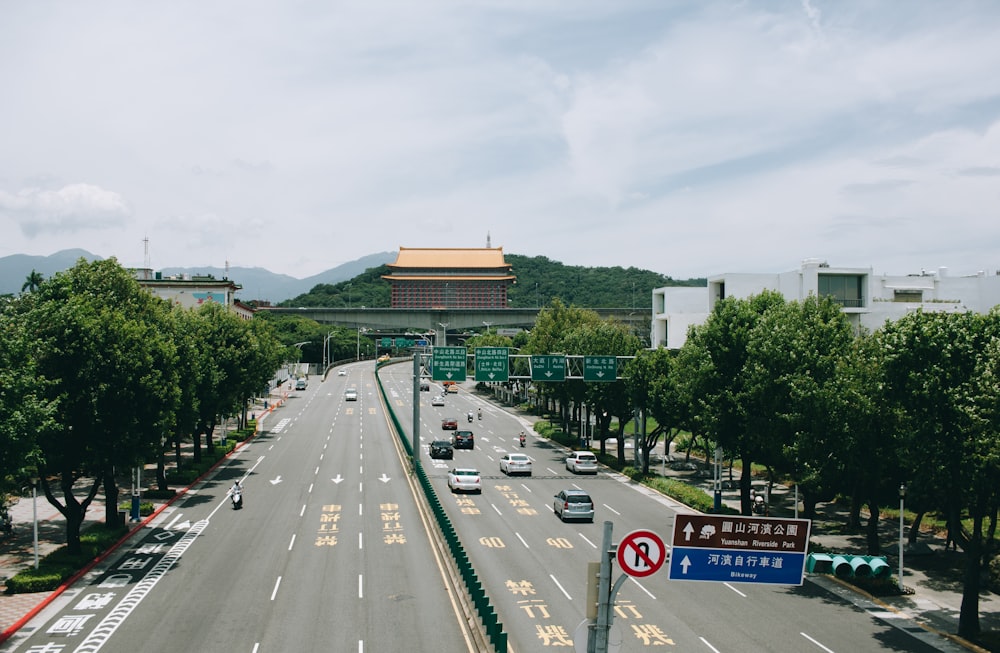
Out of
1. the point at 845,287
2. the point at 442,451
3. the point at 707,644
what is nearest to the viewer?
the point at 707,644

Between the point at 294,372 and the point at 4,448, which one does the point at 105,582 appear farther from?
the point at 294,372

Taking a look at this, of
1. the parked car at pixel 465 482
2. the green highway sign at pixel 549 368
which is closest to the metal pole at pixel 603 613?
the parked car at pixel 465 482

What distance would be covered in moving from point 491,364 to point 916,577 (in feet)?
91.0

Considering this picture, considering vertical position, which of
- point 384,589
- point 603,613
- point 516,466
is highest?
point 603,613

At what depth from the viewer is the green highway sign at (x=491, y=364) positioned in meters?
52.0

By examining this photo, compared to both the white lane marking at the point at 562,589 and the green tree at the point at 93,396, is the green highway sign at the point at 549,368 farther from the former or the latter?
the green tree at the point at 93,396

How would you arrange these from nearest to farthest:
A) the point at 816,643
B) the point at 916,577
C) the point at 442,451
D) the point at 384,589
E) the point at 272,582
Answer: the point at 816,643 < the point at 384,589 < the point at 272,582 < the point at 916,577 < the point at 442,451

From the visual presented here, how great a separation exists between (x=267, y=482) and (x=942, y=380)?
38545mm

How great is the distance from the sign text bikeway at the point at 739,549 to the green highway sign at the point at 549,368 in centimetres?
3804

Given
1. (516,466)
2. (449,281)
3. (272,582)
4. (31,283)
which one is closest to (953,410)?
(272,582)

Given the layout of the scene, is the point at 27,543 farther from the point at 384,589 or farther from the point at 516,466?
the point at 516,466

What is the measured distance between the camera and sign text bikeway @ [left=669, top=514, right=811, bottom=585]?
13812mm

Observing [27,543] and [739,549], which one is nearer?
[739,549]

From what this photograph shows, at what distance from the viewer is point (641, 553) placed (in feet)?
40.6
